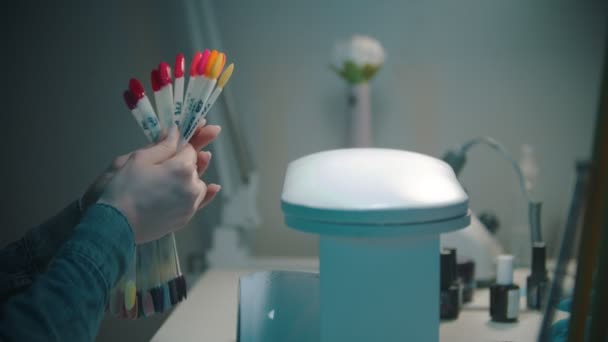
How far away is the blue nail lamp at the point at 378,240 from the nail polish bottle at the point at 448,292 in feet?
1.05

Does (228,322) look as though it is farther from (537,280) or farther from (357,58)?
(357,58)

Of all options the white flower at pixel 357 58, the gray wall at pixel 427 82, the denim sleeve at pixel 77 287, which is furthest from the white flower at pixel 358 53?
the denim sleeve at pixel 77 287

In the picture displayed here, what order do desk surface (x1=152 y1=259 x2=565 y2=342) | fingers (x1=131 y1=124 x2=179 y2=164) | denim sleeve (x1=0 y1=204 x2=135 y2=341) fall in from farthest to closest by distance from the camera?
1. desk surface (x1=152 y1=259 x2=565 y2=342)
2. fingers (x1=131 y1=124 x2=179 y2=164)
3. denim sleeve (x1=0 y1=204 x2=135 y2=341)

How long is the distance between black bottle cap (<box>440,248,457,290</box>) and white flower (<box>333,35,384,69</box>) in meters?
0.61

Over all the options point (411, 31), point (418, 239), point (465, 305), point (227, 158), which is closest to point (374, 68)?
point (411, 31)

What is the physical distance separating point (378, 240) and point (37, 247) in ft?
1.27

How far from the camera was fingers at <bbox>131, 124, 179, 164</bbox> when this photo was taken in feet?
2.03

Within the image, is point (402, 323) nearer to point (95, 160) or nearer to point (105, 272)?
point (105, 272)

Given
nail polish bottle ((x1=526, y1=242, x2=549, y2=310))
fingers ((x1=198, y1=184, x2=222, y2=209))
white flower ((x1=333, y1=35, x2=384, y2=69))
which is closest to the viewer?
fingers ((x1=198, y1=184, x2=222, y2=209))

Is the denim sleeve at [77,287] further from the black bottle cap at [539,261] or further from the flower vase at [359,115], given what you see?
the flower vase at [359,115]

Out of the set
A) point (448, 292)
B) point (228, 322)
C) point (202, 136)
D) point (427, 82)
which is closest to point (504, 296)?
point (448, 292)

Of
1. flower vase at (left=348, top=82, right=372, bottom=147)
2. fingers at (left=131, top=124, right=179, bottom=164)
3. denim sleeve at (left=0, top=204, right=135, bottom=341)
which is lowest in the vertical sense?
flower vase at (left=348, top=82, right=372, bottom=147)

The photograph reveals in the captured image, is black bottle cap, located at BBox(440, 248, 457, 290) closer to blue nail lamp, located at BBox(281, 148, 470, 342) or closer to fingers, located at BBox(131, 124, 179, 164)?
blue nail lamp, located at BBox(281, 148, 470, 342)

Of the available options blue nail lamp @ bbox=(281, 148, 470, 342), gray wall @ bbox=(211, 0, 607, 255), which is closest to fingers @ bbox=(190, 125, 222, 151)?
blue nail lamp @ bbox=(281, 148, 470, 342)
